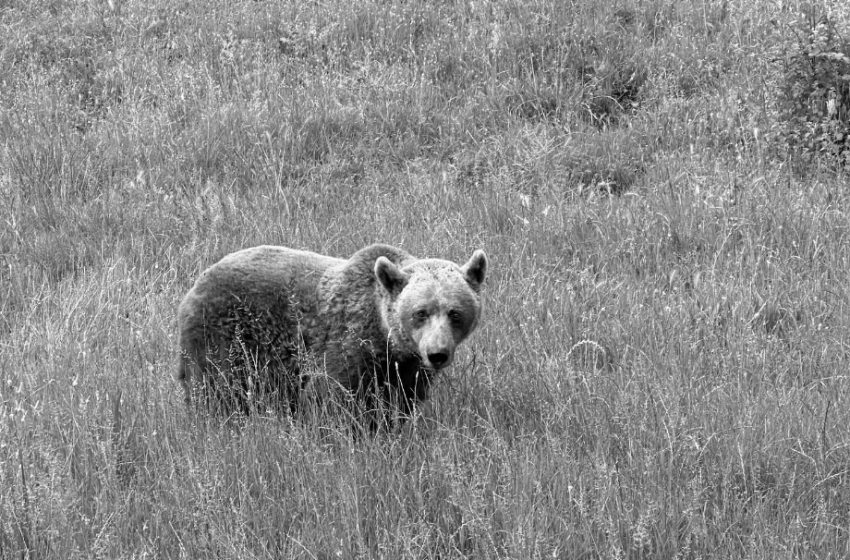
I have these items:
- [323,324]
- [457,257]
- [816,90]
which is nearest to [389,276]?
[323,324]

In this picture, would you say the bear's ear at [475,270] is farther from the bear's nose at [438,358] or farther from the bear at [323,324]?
the bear's nose at [438,358]

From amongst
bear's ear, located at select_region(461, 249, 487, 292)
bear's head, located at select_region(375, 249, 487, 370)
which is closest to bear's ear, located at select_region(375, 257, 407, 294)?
bear's head, located at select_region(375, 249, 487, 370)

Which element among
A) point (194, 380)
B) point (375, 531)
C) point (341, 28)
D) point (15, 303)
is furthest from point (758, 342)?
point (341, 28)

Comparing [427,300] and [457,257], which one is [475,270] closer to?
[427,300]

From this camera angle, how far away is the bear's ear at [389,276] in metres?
5.36

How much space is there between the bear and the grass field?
0.82 feet

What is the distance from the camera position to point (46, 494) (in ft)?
13.3

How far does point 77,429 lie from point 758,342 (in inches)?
135

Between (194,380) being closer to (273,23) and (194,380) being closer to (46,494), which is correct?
(46,494)

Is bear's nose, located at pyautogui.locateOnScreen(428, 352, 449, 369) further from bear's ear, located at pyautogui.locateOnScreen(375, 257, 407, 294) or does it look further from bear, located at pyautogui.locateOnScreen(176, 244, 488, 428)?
bear's ear, located at pyautogui.locateOnScreen(375, 257, 407, 294)

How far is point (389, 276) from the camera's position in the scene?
5.40 m

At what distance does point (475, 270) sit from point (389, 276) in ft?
1.57

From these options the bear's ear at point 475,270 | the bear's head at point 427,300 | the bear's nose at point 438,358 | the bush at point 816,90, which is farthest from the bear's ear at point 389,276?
the bush at point 816,90

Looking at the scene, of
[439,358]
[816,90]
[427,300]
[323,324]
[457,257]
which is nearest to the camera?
[439,358]
